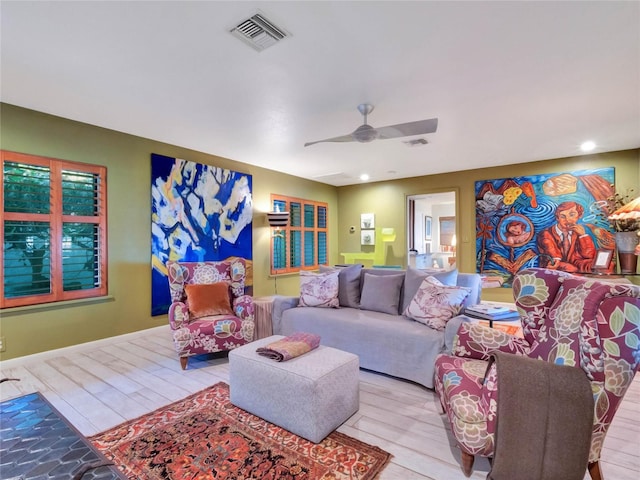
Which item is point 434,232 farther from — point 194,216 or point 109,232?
point 109,232

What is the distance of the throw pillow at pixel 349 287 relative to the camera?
3.58 metres

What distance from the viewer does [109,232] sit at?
3.85 m

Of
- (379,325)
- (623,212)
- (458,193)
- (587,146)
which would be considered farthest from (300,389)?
(458,193)

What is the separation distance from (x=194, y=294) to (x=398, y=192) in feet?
16.7

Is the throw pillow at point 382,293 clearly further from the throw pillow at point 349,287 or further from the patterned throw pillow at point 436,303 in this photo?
the patterned throw pillow at point 436,303

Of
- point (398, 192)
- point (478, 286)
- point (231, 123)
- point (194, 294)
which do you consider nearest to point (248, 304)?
point (194, 294)

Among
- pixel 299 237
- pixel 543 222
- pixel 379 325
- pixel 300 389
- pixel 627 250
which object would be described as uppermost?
pixel 543 222

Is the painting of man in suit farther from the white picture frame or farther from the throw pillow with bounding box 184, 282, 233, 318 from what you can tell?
the throw pillow with bounding box 184, 282, 233, 318

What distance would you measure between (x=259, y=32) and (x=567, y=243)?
18.3 ft

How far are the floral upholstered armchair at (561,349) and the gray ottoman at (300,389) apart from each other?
2.07 ft

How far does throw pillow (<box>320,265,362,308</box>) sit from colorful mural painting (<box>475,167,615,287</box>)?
131 inches

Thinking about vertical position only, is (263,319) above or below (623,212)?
below

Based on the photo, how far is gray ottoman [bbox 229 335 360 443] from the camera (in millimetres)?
1931

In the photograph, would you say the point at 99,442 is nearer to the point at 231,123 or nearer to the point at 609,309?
the point at 609,309
